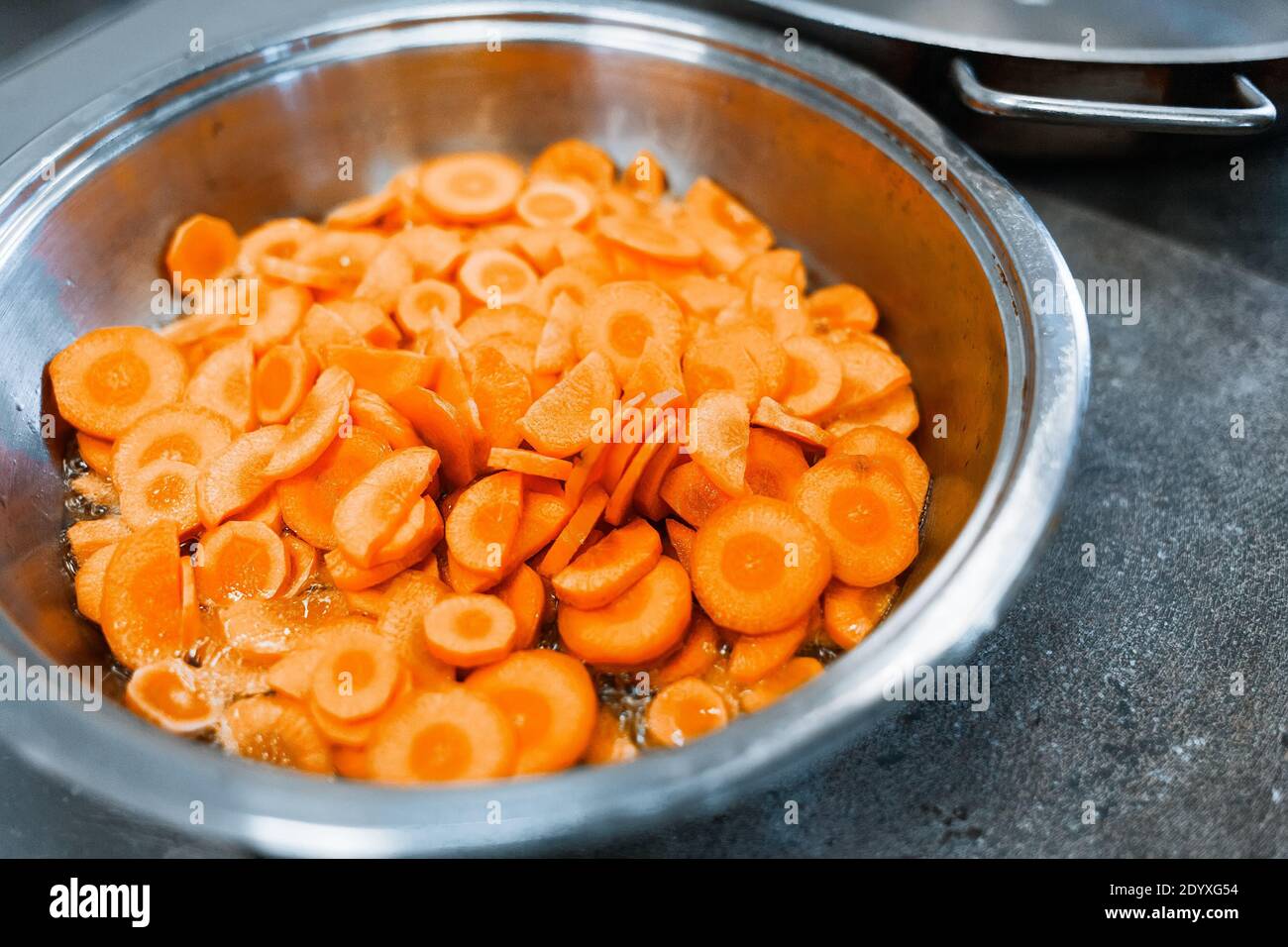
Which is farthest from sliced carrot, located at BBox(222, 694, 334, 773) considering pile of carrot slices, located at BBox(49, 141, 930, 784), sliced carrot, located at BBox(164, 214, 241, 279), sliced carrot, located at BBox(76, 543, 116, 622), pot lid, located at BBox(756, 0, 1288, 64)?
pot lid, located at BBox(756, 0, 1288, 64)

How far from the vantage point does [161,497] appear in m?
1.74

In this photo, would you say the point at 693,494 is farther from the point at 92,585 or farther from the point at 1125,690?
the point at 92,585

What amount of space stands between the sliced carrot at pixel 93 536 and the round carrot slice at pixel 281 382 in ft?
1.07

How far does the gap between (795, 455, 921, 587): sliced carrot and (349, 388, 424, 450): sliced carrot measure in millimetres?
734

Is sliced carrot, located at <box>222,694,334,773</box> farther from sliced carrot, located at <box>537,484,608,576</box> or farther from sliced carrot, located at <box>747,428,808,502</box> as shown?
sliced carrot, located at <box>747,428,808,502</box>

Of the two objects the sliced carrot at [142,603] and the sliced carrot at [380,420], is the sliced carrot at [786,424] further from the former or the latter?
the sliced carrot at [142,603]

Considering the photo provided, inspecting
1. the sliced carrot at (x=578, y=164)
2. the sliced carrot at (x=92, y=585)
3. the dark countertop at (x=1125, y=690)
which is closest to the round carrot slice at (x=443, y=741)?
the dark countertop at (x=1125, y=690)

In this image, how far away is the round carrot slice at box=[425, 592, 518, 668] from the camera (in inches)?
58.4

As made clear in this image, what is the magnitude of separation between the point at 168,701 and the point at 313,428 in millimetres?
511

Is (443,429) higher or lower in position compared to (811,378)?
lower

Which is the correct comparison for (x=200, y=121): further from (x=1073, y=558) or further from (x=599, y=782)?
(x=1073, y=558)

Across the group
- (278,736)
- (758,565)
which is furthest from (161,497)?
(758,565)

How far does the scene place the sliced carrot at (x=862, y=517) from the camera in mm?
1621
